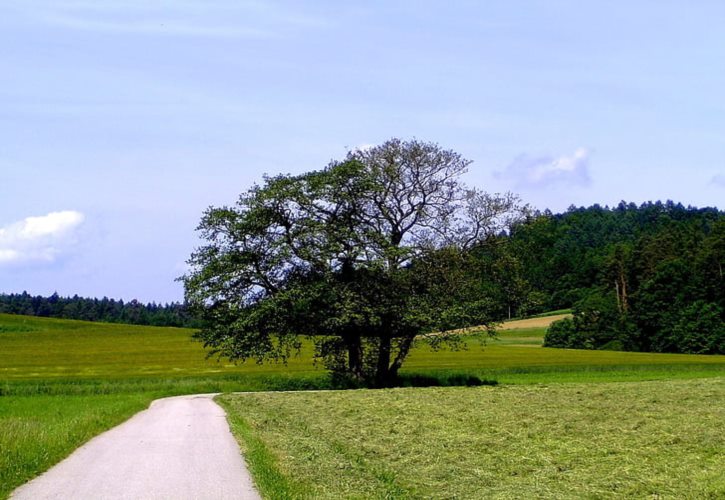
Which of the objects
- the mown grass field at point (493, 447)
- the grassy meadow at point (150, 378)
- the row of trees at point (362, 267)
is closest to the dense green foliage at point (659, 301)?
the grassy meadow at point (150, 378)

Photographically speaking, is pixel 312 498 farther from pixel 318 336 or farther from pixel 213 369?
pixel 213 369

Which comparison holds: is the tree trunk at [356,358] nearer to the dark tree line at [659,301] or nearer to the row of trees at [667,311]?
the dark tree line at [659,301]

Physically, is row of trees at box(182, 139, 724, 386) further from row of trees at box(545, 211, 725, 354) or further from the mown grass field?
row of trees at box(545, 211, 725, 354)

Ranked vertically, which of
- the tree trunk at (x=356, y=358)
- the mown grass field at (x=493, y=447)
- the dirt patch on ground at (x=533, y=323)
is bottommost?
the mown grass field at (x=493, y=447)

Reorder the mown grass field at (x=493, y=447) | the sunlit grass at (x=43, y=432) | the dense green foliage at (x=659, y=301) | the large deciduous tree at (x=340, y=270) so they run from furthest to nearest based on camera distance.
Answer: the dense green foliage at (x=659, y=301) < the large deciduous tree at (x=340, y=270) < the sunlit grass at (x=43, y=432) < the mown grass field at (x=493, y=447)

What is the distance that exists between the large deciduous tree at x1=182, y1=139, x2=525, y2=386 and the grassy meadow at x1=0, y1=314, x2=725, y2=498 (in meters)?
3.39

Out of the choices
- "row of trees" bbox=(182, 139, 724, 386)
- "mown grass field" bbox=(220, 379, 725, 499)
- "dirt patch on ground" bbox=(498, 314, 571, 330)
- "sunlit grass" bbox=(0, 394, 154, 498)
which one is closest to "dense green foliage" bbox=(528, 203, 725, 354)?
"dirt patch on ground" bbox=(498, 314, 571, 330)

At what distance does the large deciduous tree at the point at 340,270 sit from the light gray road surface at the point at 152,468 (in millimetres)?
18561

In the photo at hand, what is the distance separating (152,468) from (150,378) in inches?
1467

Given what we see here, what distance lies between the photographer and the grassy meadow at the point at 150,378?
1845 cm

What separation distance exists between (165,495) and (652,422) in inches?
530

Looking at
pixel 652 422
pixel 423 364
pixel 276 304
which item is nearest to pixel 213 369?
→ pixel 423 364

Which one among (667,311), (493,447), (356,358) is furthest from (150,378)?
(667,311)

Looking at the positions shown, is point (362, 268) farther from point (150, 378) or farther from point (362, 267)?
point (150, 378)
